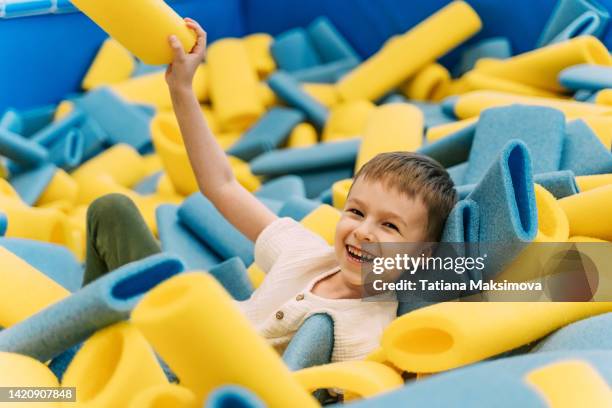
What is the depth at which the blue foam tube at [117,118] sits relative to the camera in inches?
98.0

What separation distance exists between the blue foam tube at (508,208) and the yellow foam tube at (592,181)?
316 millimetres

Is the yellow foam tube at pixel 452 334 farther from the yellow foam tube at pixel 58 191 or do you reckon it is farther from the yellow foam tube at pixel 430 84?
the yellow foam tube at pixel 430 84

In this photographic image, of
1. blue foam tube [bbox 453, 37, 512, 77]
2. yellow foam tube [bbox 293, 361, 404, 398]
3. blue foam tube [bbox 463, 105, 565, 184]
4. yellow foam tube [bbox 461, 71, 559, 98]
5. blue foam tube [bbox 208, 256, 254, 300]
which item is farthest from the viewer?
blue foam tube [bbox 453, 37, 512, 77]

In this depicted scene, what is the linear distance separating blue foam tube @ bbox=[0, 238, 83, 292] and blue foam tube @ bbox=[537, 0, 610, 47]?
4.63 ft

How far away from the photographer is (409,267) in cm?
115

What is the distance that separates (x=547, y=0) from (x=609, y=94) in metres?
0.81

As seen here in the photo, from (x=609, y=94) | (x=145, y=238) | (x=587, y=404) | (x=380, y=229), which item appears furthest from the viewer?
(x=609, y=94)

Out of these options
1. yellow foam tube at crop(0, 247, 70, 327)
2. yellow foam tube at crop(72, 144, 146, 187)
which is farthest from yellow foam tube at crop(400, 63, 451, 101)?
yellow foam tube at crop(0, 247, 70, 327)

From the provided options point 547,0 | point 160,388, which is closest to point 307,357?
point 160,388

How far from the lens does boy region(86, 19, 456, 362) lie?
113cm

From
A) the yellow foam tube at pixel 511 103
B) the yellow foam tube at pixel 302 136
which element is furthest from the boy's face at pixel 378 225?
the yellow foam tube at pixel 302 136

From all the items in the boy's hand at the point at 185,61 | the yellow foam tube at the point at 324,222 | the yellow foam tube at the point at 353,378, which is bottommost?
the yellow foam tube at the point at 324,222

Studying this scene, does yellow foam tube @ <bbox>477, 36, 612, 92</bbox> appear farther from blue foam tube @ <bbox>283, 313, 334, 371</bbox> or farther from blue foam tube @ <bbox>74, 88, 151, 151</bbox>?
blue foam tube @ <bbox>283, 313, 334, 371</bbox>

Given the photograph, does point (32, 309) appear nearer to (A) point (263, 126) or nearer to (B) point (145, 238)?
(B) point (145, 238)
